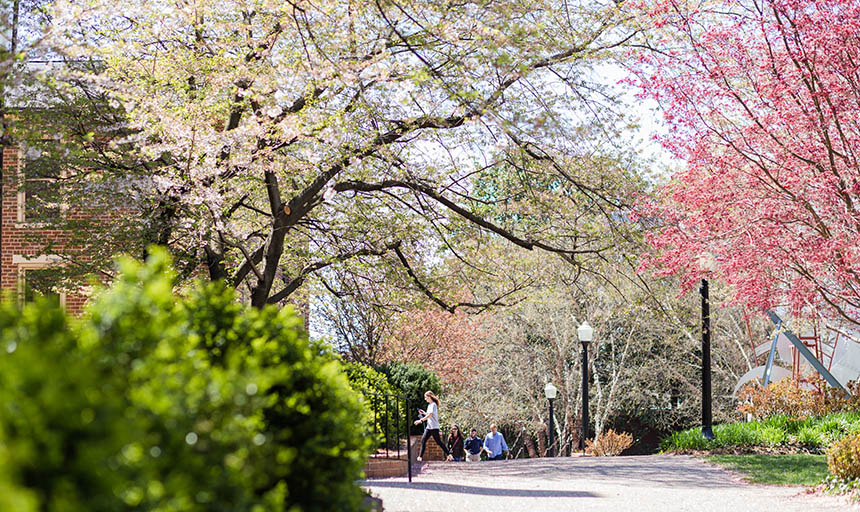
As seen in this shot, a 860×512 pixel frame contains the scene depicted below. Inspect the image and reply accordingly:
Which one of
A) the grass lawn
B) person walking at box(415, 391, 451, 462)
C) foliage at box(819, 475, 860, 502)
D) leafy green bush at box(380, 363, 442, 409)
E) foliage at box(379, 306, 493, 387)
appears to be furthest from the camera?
foliage at box(379, 306, 493, 387)

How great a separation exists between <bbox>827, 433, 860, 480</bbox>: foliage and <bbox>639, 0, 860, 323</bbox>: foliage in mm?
2372

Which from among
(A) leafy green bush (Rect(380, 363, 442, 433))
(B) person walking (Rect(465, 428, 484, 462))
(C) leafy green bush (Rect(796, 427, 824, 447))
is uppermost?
(A) leafy green bush (Rect(380, 363, 442, 433))

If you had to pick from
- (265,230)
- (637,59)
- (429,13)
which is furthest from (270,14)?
(637,59)

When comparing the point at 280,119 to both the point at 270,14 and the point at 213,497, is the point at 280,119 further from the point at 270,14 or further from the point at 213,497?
the point at 213,497

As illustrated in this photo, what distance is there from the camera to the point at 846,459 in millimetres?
9328

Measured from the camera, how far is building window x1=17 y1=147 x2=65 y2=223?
469 inches

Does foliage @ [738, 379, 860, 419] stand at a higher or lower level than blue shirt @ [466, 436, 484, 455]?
higher

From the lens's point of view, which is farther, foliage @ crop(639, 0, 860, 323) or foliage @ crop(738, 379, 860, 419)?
foliage @ crop(738, 379, 860, 419)

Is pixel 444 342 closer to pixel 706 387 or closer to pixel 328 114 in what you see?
pixel 706 387

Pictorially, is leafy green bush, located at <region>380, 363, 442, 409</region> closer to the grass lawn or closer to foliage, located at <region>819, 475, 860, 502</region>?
the grass lawn

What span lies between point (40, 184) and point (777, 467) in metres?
11.6

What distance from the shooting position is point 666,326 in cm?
2809

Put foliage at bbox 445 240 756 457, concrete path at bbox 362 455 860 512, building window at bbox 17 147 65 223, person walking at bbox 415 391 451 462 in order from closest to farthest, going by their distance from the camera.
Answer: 1. concrete path at bbox 362 455 860 512
2. building window at bbox 17 147 65 223
3. person walking at bbox 415 391 451 462
4. foliage at bbox 445 240 756 457

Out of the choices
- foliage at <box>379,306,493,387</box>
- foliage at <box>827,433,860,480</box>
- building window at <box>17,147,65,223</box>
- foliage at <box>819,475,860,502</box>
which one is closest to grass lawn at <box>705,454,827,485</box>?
foliage at <box>819,475,860,502</box>
